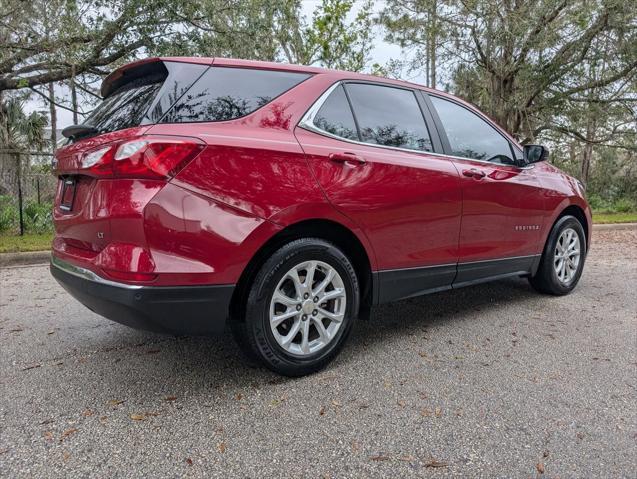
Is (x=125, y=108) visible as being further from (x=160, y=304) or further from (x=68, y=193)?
(x=160, y=304)

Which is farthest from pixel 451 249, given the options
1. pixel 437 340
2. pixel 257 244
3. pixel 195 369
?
pixel 195 369

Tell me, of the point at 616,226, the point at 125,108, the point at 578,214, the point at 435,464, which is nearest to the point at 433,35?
the point at 616,226

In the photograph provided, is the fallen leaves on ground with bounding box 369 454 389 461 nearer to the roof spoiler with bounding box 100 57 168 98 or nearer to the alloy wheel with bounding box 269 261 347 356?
the alloy wheel with bounding box 269 261 347 356

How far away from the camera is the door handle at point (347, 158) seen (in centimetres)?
272

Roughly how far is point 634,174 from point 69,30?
69.6ft

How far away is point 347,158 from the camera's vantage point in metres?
2.77

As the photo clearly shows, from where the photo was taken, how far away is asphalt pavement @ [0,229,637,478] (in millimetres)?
1905

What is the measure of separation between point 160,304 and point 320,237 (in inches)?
39.4

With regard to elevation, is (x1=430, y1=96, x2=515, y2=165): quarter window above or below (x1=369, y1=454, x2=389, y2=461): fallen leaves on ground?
above

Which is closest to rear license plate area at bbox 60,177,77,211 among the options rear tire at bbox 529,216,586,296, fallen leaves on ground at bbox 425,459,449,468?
fallen leaves on ground at bbox 425,459,449,468

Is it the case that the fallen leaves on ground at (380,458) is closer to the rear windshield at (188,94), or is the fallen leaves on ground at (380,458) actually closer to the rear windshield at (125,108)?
the rear windshield at (188,94)

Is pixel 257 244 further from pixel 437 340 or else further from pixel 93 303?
pixel 437 340

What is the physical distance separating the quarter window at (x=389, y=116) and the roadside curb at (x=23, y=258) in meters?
5.36

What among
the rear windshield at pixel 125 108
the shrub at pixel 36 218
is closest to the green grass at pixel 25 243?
the shrub at pixel 36 218
